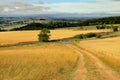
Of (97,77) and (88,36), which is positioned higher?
(97,77)

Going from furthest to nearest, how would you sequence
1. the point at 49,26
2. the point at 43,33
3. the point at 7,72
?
the point at 49,26 → the point at 43,33 → the point at 7,72

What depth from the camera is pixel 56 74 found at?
925 inches

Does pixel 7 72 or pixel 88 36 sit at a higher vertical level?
pixel 7 72

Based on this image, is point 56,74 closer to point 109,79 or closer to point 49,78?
point 49,78

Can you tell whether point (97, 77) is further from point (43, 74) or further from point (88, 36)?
point (88, 36)

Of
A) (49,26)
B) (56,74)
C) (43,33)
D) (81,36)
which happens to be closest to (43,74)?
(56,74)

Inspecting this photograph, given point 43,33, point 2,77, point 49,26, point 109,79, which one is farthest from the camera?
point 49,26

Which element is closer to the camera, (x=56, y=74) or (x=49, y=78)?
(x=49, y=78)

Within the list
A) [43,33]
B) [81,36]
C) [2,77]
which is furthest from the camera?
[81,36]

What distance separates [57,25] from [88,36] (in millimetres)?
57452

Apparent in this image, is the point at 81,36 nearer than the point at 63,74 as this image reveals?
No

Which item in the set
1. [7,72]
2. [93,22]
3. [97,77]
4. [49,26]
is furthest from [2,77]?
[93,22]

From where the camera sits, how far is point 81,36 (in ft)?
319

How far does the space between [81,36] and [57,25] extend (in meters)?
57.9
